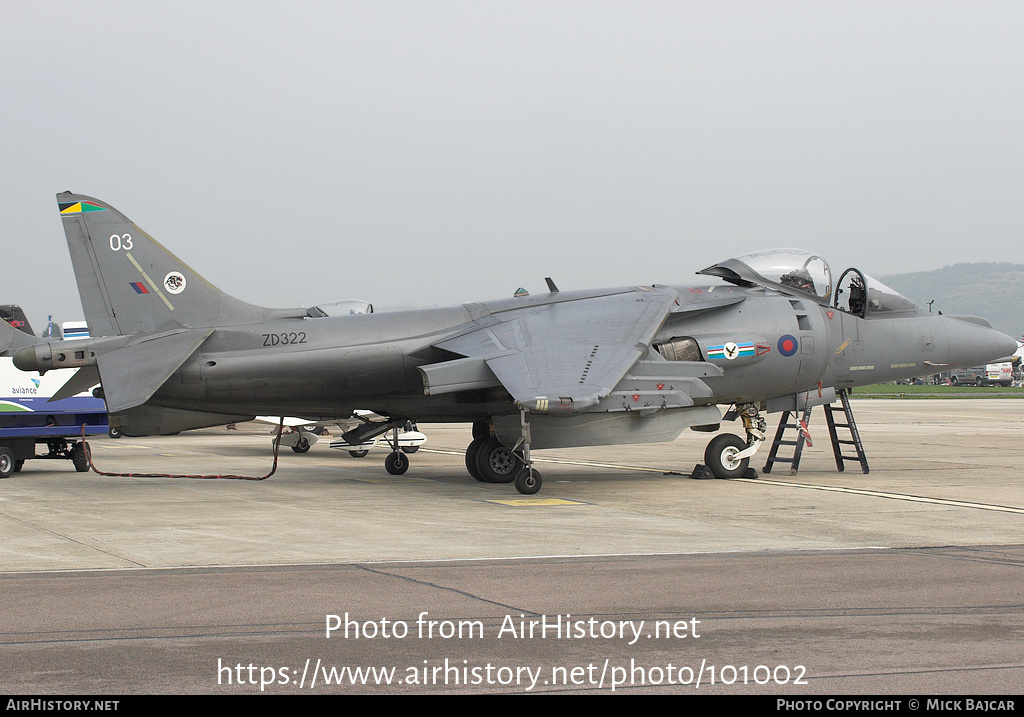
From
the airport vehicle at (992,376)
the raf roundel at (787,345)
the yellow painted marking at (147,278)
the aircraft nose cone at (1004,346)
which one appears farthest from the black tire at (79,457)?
the airport vehicle at (992,376)

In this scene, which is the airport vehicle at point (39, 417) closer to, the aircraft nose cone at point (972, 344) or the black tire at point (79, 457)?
the black tire at point (79, 457)

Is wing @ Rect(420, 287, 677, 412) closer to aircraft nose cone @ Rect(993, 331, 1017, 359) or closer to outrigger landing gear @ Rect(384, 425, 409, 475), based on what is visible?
outrigger landing gear @ Rect(384, 425, 409, 475)

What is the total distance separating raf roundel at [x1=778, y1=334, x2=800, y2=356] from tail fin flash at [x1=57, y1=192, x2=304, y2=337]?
9505mm

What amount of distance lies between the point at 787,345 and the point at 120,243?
36.4 ft

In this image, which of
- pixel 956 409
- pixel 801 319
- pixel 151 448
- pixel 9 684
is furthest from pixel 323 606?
pixel 956 409

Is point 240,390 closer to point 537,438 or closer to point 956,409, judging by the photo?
point 537,438

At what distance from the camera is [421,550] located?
373 inches

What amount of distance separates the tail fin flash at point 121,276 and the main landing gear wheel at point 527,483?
225 inches

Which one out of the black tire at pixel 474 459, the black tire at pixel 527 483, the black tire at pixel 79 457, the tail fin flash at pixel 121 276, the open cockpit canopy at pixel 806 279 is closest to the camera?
the black tire at pixel 527 483

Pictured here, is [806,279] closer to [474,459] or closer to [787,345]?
[787,345]

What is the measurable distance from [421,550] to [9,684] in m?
4.81

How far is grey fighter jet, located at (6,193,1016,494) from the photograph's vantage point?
46.9 ft

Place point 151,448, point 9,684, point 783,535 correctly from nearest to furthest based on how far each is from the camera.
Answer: point 9,684 → point 783,535 → point 151,448

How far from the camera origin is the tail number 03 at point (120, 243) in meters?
15.5
